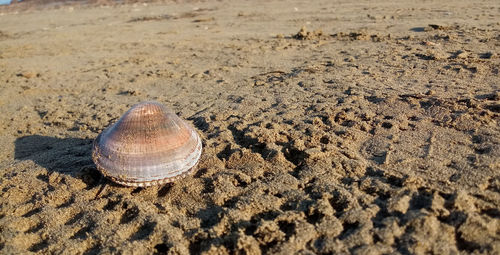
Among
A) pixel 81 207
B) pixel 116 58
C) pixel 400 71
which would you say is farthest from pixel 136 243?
pixel 116 58

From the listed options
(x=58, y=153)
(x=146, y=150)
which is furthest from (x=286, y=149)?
(x=58, y=153)

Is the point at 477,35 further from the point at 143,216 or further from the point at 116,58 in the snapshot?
the point at 116,58

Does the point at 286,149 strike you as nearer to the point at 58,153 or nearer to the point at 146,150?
the point at 146,150

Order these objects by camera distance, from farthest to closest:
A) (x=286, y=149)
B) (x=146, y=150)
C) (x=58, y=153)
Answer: (x=58, y=153), (x=286, y=149), (x=146, y=150)

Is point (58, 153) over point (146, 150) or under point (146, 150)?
under

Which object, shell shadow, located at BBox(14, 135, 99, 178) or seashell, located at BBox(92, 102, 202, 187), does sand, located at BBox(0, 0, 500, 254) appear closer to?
shell shadow, located at BBox(14, 135, 99, 178)

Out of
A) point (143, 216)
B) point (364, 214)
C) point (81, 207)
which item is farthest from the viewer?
point (81, 207)
